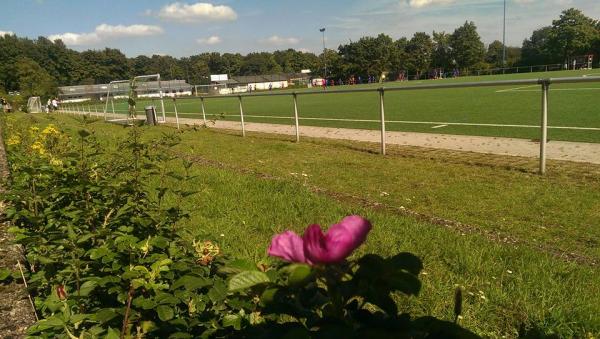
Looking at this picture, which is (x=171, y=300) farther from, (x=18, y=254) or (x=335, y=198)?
(x=335, y=198)

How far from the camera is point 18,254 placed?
2354mm

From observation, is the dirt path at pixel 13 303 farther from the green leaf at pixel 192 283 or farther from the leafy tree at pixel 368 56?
the leafy tree at pixel 368 56

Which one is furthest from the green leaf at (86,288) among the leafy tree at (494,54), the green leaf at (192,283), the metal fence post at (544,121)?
the leafy tree at (494,54)

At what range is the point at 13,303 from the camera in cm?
185

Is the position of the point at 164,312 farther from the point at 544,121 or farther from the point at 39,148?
the point at 544,121

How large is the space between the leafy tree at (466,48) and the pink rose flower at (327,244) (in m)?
96.9

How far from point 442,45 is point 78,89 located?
7150cm

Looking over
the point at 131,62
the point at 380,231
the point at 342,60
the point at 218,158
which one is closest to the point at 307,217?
the point at 380,231

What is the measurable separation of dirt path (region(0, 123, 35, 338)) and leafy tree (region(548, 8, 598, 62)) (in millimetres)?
92608

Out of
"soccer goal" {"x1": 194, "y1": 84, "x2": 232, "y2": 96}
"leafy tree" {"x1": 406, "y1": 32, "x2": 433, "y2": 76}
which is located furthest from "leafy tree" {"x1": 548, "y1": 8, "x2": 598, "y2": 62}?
"soccer goal" {"x1": 194, "y1": 84, "x2": 232, "y2": 96}

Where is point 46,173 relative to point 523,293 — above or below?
above

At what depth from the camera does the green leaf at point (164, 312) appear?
1388 mm

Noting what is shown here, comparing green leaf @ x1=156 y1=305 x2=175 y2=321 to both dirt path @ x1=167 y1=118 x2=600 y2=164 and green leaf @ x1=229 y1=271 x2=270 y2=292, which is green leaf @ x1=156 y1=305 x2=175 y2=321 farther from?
dirt path @ x1=167 y1=118 x2=600 y2=164

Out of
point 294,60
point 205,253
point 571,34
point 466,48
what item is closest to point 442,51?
point 466,48
